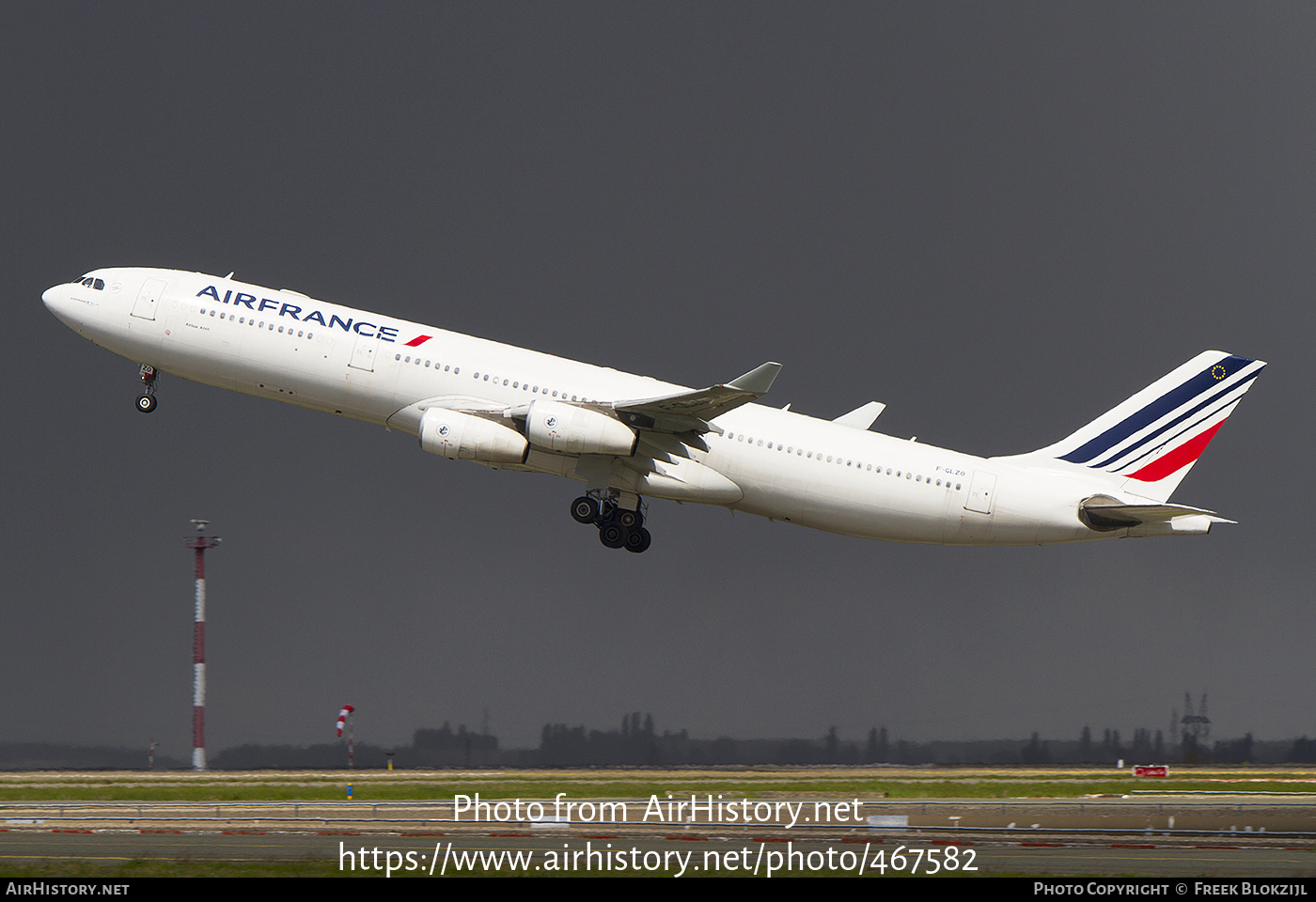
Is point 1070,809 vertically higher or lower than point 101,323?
lower

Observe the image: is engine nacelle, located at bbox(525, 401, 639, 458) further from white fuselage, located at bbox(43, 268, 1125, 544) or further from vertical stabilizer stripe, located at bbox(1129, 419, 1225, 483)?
vertical stabilizer stripe, located at bbox(1129, 419, 1225, 483)

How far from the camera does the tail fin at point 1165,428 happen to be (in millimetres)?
43781

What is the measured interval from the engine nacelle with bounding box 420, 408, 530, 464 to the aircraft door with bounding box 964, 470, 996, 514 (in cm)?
1420

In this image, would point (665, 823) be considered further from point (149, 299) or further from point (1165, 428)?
point (149, 299)

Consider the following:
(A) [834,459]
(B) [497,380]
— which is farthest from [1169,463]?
(B) [497,380]

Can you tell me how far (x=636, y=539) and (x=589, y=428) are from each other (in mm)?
5365

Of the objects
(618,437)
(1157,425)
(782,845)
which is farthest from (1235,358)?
(782,845)

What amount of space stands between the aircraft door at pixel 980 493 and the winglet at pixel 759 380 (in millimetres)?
9101

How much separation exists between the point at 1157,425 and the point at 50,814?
116 ft

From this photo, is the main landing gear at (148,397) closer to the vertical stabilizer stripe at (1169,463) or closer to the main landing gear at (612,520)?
the main landing gear at (612,520)

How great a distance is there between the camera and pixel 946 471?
41781mm

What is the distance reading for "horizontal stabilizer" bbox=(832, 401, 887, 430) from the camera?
4372 cm

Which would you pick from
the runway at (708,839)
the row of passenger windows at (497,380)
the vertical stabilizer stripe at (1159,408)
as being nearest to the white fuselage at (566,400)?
the row of passenger windows at (497,380)
